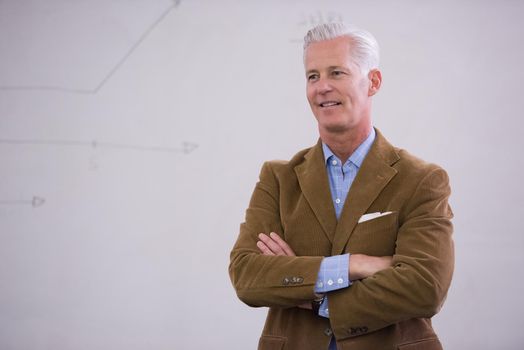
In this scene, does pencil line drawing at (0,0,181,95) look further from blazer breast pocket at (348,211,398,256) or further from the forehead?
blazer breast pocket at (348,211,398,256)

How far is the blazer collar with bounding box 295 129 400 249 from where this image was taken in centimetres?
194

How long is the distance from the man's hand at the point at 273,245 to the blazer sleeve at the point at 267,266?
0.10 ft

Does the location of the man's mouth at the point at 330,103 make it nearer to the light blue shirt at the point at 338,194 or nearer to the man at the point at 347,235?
the man at the point at 347,235

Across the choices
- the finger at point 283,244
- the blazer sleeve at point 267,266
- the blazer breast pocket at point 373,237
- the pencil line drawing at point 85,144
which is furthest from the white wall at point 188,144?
the blazer breast pocket at point 373,237

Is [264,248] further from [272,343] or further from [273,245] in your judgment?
[272,343]

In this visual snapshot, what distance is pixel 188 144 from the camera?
3.46 meters

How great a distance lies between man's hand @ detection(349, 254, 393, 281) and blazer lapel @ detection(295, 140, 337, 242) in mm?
120

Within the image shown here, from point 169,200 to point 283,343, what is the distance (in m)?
1.63

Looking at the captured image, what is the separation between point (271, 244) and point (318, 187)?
0.75ft

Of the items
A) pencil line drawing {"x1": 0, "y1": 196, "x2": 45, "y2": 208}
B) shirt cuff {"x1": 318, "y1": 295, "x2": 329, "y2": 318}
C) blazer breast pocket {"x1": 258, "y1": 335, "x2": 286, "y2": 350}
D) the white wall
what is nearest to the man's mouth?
shirt cuff {"x1": 318, "y1": 295, "x2": 329, "y2": 318}

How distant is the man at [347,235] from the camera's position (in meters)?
1.83

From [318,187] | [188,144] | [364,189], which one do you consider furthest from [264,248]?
[188,144]

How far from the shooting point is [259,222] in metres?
2.11

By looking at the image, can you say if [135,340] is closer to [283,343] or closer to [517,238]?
[283,343]
